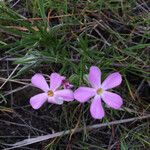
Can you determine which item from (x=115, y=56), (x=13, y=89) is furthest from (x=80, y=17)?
(x=13, y=89)

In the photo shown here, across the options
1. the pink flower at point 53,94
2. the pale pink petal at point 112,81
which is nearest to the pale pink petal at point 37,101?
the pink flower at point 53,94

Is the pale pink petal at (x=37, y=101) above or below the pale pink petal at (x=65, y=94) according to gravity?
below

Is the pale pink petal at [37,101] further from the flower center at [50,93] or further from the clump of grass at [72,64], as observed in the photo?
the clump of grass at [72,64]

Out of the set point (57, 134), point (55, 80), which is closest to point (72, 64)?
point (55, 80)

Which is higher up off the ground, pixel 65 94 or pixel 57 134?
pixel 65 94

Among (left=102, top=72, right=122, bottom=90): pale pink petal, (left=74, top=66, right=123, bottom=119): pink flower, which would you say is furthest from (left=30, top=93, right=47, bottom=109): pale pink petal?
(left=102, top=72, right=122, bottom=90): pale pink petal

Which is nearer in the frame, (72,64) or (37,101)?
(37,101)

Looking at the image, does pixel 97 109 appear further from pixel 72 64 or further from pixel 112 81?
pixel 72 64
